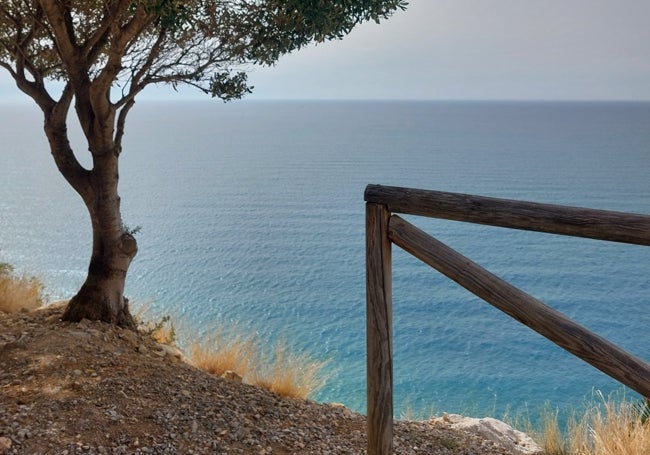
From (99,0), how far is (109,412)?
304 centimetres

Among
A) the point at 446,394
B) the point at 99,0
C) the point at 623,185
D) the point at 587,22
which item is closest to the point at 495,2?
the point at 587,22

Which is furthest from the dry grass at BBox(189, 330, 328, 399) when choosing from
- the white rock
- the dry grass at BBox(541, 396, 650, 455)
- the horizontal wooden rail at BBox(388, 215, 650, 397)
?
the horizontal wooden rail at BBox(388, 215, 650, 397)

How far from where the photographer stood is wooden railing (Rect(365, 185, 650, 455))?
74.2 inches

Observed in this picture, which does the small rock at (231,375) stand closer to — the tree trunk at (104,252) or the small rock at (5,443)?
the tree trunk at (104,252)

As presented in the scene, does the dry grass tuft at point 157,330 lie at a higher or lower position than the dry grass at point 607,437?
higher

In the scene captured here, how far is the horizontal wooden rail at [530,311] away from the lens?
1.89m

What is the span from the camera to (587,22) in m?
82.3

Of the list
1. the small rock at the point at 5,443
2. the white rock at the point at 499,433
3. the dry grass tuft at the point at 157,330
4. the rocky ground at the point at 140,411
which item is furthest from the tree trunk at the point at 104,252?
the white rock at the point at 499,433

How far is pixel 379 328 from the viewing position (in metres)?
2.47

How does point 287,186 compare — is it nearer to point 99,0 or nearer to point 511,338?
point 511,338

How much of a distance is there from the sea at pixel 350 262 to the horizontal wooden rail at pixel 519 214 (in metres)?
4.26

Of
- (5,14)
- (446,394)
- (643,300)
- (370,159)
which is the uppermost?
(370,159)

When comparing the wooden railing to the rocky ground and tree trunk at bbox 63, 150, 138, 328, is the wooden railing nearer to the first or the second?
the rocky ground

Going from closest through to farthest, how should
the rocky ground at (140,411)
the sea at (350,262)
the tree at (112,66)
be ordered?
1. the rocky ground at (140,411)
2. the tree at (112,66)
3. the sea at (350,262)
